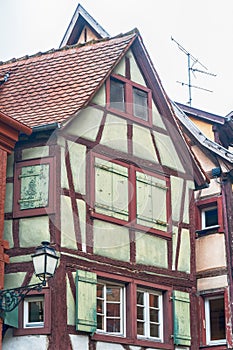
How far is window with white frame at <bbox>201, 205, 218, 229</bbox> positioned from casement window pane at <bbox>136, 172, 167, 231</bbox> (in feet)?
7.03

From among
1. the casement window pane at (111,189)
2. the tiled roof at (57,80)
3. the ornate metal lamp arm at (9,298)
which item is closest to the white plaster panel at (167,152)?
the casement window pane at (111,189)

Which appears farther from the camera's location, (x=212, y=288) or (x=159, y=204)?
(x=212, y=288)

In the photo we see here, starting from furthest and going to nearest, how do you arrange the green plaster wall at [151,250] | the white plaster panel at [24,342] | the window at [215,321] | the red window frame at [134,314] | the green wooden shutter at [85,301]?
the window at [215,321]
the green plaster wall at [151,250]
the red window frame at [134,314]
the green wooden shutter at [85,301]
the white plaster panel at [24,342]

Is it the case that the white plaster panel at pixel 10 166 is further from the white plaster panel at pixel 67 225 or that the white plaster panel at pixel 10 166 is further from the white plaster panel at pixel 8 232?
the white plaster panel at pixel 67 225

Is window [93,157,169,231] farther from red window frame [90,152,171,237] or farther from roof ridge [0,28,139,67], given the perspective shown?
roof ridge [0,28,139,67]

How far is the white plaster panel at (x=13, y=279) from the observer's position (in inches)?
565

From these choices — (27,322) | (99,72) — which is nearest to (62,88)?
(99,72)

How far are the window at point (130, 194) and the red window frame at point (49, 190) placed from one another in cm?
95

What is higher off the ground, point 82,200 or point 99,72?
point 99,72

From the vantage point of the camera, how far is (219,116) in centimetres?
2022


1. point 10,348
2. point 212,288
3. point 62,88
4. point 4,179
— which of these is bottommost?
point 10,348

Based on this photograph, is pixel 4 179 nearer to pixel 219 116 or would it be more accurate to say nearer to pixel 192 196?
pixel 192 196

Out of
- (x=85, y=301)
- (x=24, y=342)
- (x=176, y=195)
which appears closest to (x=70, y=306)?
(x=85, y=301)

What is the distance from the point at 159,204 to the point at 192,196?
3.94ft
